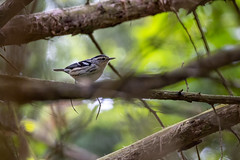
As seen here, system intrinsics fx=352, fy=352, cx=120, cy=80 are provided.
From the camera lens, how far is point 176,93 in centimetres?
264

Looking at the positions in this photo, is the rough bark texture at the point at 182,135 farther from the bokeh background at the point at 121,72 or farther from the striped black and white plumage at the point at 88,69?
the striped black and white plumage at the point at 88,69

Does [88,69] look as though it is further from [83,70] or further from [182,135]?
[182,135]

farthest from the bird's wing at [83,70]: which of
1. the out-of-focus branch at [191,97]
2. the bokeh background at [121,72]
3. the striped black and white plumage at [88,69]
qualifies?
the out-of-focus branch at [191,97]

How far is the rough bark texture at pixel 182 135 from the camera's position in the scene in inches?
128

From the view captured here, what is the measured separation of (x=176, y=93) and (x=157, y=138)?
2.76ft

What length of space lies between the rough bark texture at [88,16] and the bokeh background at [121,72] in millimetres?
140

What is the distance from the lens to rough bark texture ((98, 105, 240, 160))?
3248 millimetres

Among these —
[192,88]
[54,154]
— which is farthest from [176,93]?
[192,88]

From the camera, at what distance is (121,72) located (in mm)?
2117

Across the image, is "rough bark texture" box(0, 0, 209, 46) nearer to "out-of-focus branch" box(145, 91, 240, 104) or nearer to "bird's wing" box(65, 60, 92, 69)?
"bird's wing" box(65, 60, 92, 69)

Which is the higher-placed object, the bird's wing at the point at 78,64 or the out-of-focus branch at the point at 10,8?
the out-of-focus branch at the point at 10,8

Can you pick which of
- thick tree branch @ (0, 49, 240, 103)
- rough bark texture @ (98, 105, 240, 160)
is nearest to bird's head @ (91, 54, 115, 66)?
rough bark texture @ (98, 105, 240, 160)

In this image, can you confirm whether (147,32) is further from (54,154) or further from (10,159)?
(10,159)

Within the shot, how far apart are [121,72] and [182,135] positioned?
141 cm
